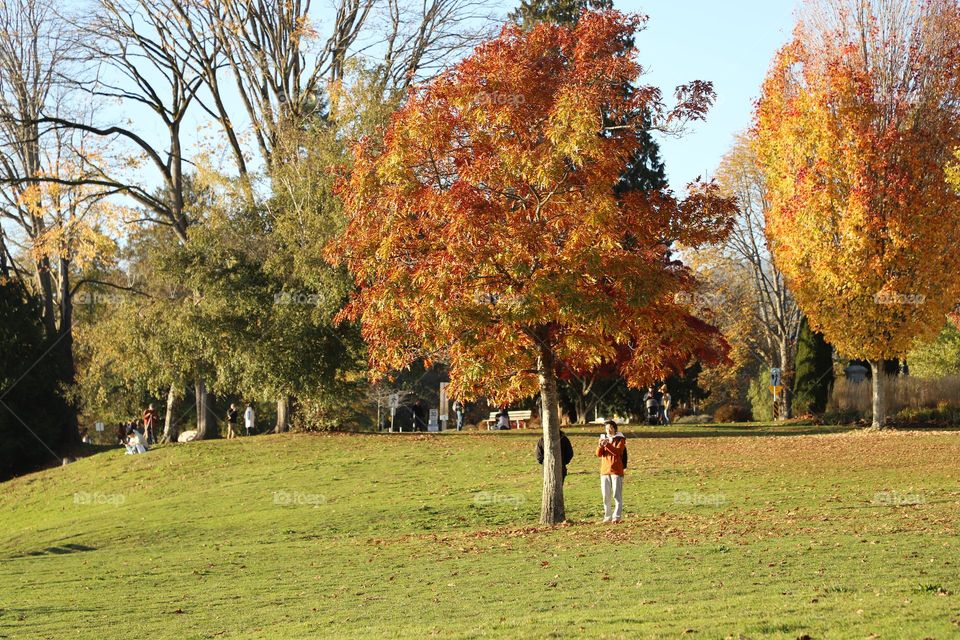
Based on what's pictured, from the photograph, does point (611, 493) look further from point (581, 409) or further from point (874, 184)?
point (581, 409)

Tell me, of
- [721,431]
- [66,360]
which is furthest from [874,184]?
[66,360]

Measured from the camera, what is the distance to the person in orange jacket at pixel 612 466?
19.5 meters

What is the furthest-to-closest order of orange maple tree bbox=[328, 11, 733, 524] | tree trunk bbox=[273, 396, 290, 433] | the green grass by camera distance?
tree trunk bbox=[273, 396, 290, 433]
orange maple tree bbox=[328, 11, 733, 524]
the green grass

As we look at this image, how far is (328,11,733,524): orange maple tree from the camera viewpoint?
18234 millimetres

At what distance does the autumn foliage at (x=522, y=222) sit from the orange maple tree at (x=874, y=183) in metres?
16.6

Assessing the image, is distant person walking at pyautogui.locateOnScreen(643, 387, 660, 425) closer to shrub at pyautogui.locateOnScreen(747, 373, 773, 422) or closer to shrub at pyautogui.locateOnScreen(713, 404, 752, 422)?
shrub at pyautogui.locateOnScreen(713, 404, 752, 422)

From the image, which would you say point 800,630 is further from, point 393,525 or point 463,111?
point 393,525

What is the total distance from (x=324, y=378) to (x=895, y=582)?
28.3 m

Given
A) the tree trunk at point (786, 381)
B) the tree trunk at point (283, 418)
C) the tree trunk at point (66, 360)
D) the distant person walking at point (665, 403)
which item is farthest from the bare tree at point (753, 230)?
the tree trunk at point (66, 360)

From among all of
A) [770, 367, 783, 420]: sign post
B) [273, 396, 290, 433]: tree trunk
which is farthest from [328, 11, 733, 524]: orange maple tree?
[770, 367, 783, 420]: sign post

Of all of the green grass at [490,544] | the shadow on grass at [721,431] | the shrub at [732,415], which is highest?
the shrub at [732,415]

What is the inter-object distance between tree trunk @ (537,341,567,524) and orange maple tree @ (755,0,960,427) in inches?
731

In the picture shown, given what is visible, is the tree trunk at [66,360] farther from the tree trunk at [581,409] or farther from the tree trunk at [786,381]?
the tree trunk at [786,381]

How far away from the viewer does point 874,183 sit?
3544cm
